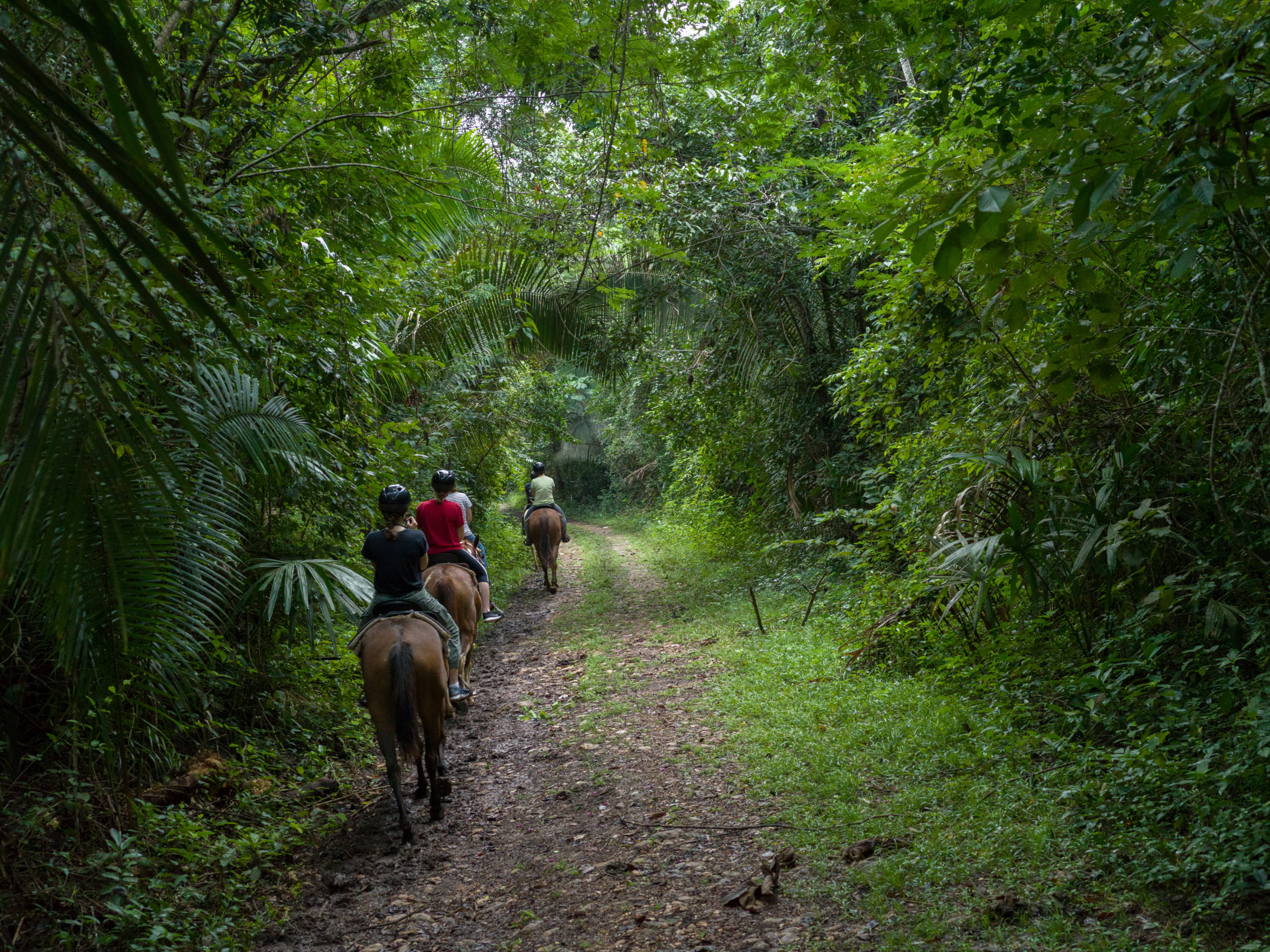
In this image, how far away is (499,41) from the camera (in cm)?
700

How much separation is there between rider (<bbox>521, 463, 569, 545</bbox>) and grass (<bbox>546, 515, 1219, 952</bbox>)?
6.87m

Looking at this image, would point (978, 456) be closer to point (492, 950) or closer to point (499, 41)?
point (492, 950)

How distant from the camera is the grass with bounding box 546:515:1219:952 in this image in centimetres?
354

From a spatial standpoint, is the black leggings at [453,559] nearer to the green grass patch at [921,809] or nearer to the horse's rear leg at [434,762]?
the green grass patch at [921,809]

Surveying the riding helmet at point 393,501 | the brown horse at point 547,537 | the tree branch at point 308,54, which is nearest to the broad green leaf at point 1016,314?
the riding helmet at point 393,501

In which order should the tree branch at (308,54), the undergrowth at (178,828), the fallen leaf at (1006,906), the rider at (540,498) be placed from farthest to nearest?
1. the rider at (540,498)
2. the tree branch at (308,54)
3. the undergrowth at (178,828)
4. the fallen leaf at (1006,906)

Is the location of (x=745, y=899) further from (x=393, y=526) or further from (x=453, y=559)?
(x=453, y=559)

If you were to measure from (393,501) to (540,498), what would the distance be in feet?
33.7

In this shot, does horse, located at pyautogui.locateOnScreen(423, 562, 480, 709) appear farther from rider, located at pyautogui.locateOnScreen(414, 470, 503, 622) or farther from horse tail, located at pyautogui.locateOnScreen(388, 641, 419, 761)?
horse tail, located at pyautogui.locateOnScreen(388, 641, 419, 761)

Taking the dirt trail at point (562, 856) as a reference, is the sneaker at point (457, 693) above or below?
above

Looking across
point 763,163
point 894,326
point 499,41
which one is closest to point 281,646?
point 499,41

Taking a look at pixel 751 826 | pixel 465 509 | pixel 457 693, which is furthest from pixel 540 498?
pixel 751 826

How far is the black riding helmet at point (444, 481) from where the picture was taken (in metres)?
9.23

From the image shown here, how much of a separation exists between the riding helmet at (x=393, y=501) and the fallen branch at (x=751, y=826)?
2.72 metres
